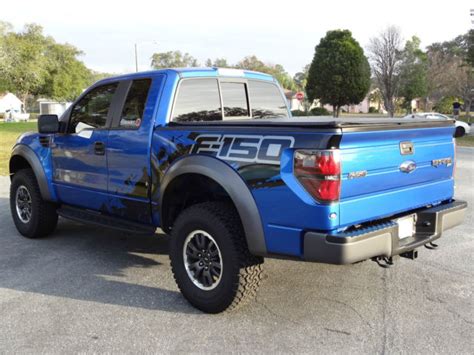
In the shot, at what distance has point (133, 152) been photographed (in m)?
4.38

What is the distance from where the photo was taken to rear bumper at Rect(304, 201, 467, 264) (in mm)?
3096

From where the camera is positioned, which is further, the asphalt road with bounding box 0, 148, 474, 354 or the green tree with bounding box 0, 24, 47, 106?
the green tree with bounding box 0, 24, 47, 106

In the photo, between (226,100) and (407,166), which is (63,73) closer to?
(226,100)

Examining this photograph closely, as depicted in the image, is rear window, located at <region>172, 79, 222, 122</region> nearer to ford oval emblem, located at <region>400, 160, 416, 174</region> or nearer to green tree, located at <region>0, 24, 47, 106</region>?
ford oval emblem, located at <region>400, 160, 416, 174</region>

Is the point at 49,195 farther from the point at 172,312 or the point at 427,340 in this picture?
the point at 427,340

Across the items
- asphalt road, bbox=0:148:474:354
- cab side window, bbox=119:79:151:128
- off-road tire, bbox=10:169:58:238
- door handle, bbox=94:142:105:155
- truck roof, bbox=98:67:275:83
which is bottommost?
asphalt road, bbox=0:148:474:354

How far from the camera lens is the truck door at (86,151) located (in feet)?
15.8

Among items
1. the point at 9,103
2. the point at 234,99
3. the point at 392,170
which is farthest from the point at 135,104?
the point at 9,103

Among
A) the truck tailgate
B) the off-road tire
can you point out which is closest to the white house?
the off-road tire

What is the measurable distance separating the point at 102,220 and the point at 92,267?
49 centimetres

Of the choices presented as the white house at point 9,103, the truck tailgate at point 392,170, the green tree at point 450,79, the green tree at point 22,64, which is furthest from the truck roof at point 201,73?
the white house at point 9,103

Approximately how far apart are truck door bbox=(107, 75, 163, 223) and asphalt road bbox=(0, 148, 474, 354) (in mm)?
675

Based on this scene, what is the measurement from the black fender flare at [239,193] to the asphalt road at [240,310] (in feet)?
2.17

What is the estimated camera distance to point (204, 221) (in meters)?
3.73
